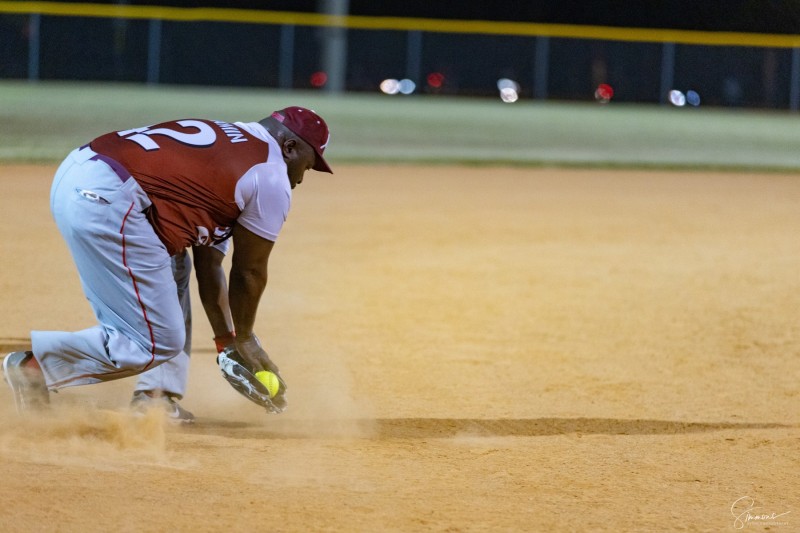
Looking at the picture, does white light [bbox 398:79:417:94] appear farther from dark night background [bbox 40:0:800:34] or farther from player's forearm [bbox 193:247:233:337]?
player's forearm [bbox 193:247:233:337]

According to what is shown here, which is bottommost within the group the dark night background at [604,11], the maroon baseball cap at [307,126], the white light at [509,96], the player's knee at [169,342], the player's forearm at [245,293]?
the player's knee at [169,342]

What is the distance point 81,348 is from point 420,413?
173 cm

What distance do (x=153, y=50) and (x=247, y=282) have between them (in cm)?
1710

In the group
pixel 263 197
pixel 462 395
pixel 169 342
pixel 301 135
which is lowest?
pixel 462 395

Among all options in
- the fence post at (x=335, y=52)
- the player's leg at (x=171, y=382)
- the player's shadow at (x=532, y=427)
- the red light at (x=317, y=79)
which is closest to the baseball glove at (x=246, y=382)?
the player's leg at (x=171, y=382)

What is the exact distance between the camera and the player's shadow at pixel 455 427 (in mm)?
4723

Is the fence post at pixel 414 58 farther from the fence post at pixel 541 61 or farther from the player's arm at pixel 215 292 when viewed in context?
the player's arm at pixel 215 292

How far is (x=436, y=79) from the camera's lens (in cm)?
Answer: 2217

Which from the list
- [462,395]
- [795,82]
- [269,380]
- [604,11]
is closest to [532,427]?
[462,395]

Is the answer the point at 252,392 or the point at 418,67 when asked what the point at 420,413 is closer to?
the point at 252,392

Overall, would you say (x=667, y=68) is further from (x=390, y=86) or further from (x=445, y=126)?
(x=390, y=86)

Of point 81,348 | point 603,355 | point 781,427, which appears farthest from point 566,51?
point 81,348

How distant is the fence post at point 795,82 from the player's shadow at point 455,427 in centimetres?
1830
